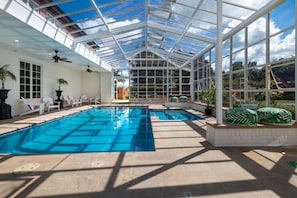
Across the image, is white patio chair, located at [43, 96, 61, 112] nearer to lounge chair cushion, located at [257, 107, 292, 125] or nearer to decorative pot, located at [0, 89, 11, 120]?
decorative pot, located at [0, 89, 11, 120]

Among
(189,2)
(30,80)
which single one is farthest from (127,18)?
(30,80)

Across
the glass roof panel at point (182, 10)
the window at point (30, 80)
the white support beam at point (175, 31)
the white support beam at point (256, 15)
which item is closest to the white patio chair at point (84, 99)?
the window at point (30, 80)

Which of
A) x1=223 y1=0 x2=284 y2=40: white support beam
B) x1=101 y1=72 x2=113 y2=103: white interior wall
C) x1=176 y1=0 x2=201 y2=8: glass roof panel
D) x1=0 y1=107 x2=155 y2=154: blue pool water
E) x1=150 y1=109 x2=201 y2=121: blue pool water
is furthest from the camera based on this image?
x1=101 y1=72 x2=113 y2=103: white interior wall

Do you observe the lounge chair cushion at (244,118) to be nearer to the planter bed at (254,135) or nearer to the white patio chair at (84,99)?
the planter bed at (254,135)

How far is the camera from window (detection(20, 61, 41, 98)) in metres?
8.76

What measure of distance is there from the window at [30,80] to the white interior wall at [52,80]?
25cm

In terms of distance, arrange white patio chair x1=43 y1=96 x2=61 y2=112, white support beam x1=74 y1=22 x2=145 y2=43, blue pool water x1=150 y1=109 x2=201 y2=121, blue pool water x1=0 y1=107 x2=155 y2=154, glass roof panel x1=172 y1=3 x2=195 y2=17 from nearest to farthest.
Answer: blue pool water x1=0 y1=107 x2=155 y2=154, glass roof panel x1=172 y1=3 x2=195 y2=17, white support beam x1=74 y1=22 x2=145 y2=43, blue pool water x1=150 y1=109 x2=201 y2=121, white patio chair x1=43 y1=96 x2=61 y2=112

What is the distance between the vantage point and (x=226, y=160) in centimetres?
302

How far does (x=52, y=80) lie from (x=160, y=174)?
11014 millimetres

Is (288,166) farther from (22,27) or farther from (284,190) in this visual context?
(22,27)

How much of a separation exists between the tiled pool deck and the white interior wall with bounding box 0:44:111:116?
609cm

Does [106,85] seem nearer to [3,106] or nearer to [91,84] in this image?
[91,84]

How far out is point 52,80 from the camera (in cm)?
1144

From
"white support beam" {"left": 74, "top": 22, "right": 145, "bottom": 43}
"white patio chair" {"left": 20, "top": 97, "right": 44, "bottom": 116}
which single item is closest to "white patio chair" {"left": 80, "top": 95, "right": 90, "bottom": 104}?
"white patio chair" {"left": 20, "top": 97, "right": 44, "bottom": 116}
